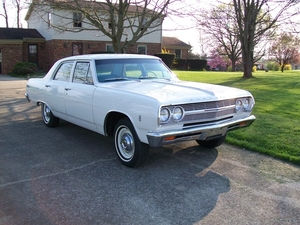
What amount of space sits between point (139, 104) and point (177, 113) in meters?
0.51

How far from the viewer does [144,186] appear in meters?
3.90

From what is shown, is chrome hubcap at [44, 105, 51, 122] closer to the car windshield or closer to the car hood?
the car windshield

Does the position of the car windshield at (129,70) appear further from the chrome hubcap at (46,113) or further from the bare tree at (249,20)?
the bare tree at (249,20)

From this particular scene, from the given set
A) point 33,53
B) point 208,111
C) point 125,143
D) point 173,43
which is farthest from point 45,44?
point 208,111

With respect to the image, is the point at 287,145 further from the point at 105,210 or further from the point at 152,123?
the point at 105,210

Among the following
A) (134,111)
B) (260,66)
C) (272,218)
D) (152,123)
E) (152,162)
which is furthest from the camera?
(260,66)

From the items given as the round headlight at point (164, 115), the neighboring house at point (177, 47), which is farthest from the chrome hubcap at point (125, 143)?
the neighboring house at point (177, 47)

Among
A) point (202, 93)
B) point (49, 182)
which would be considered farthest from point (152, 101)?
point (49, 182)

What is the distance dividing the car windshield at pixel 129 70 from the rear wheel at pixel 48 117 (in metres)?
2.11

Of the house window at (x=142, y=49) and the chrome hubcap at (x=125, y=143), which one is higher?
the house window at (x=142, y=49)

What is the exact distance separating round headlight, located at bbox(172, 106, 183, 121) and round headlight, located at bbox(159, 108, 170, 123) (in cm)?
8

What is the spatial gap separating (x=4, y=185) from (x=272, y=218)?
3.20 meters

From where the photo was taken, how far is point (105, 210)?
330 centimetres

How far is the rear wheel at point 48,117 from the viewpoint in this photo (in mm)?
6797
